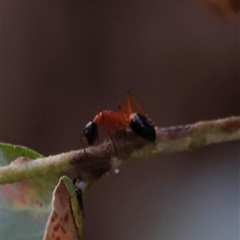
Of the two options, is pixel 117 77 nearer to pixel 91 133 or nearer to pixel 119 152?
pixel 91 133

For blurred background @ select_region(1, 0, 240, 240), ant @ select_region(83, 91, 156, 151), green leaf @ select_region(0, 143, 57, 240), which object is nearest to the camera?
green leaf @ select_region(0, 143, 57, 240)

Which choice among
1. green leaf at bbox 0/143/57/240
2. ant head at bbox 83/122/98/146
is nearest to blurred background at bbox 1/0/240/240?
ant head at bbox 83/122/98/146

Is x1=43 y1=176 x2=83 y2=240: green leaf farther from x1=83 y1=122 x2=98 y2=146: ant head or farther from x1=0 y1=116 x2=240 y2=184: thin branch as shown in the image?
x1=83 y1=122 x2=98 y2=146: ant head

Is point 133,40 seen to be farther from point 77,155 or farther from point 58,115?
point 77,155

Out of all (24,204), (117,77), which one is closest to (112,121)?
(24,204)

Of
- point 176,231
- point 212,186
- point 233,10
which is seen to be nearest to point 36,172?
point 233,10

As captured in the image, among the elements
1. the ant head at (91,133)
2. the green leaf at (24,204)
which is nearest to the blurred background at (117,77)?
the ant head at (91,133)
